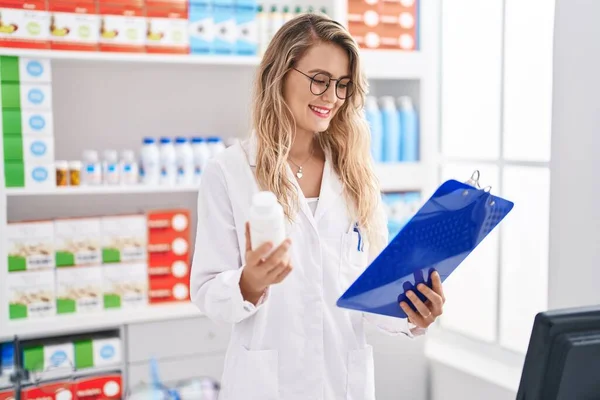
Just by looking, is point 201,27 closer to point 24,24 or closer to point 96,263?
point 24,24

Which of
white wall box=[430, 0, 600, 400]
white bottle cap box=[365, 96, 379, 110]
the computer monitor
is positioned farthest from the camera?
white bottle cap box=[365, 96, 379, 110]

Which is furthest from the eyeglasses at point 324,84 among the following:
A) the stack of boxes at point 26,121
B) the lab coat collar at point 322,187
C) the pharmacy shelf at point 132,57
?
the stack of boxes at point 26,121

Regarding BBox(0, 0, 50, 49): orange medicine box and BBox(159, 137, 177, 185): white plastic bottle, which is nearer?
BBox(0, 0, 50, 49): orange medicine box

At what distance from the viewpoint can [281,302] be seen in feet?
5.63

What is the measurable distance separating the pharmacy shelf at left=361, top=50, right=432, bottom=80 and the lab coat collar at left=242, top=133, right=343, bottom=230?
4.90 ft

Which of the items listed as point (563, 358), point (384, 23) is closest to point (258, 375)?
point (563, 358)

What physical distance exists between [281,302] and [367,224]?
313 mm

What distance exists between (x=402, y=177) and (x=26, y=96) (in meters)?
1.75

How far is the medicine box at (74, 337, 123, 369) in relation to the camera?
110 inches

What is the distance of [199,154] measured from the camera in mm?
2996

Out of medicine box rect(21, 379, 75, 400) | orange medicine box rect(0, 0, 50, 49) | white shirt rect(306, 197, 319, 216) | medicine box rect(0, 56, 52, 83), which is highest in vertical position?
orange medicine box rect(0, 0, 50, 49)

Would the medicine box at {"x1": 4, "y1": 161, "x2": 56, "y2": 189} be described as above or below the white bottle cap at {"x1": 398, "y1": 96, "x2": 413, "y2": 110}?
below

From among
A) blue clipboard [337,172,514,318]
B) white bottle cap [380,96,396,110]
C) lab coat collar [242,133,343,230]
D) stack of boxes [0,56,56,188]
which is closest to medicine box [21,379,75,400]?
blue clipboard [337,172,514,318]

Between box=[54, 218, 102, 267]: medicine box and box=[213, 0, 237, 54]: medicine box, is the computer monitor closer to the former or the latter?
box=[54, 218, 102, 267]: medicine box
